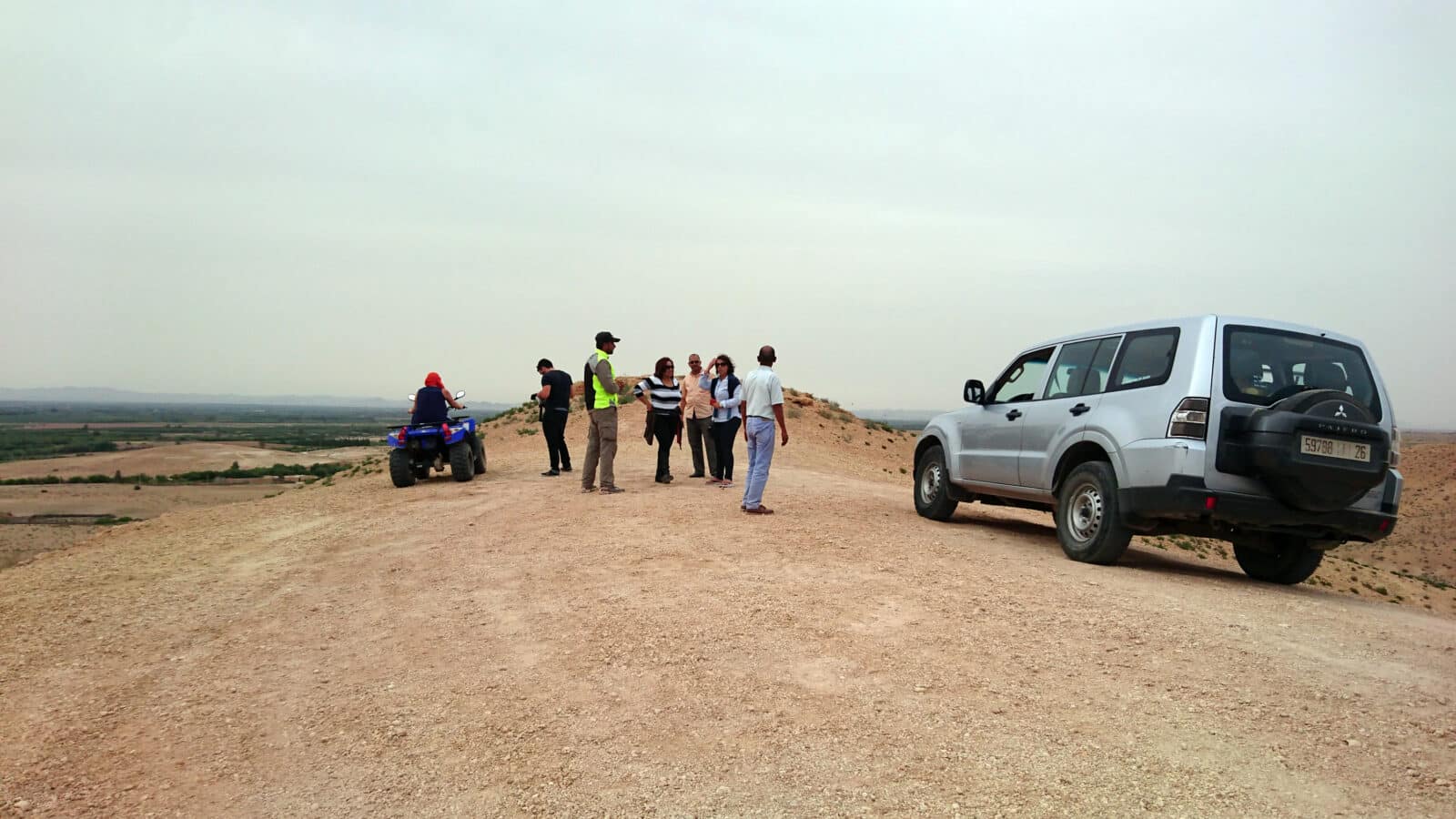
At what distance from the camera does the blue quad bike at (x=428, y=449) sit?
591 inches

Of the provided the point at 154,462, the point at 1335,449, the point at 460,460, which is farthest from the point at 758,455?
the point at 154,462

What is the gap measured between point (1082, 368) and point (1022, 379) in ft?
3.46

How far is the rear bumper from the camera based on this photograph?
22.3 feet

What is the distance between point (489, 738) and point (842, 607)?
109 inches

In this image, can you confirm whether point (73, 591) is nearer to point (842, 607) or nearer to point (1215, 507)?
point (842, 607)

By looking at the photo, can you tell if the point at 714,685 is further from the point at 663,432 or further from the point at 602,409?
the point at 663,432

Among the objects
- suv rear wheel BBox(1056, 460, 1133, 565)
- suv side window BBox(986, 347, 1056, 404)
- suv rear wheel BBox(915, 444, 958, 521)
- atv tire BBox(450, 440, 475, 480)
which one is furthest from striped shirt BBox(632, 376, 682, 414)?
suv rear wheel BBox(1056, 460, 1133, 565)

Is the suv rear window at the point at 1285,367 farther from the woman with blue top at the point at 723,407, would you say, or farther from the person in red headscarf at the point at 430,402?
the person in red headscarf at the point at 430,402

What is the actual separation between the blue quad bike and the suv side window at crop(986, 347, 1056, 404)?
30.0 ft

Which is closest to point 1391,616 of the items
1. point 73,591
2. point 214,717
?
point 214,717

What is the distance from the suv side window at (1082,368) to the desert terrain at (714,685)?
1567mm

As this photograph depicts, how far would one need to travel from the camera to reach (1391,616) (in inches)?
268

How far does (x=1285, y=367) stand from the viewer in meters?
7.14

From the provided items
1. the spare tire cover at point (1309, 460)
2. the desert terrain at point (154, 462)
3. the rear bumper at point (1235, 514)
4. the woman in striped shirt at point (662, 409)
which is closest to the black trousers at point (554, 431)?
the woman in striped shirt at point (662, 409)
